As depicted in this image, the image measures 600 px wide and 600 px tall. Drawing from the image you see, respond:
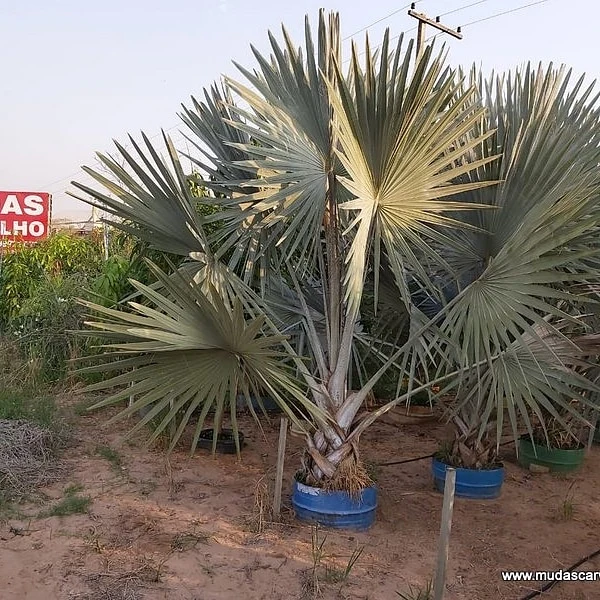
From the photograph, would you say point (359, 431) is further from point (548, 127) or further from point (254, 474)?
point (548, 127)

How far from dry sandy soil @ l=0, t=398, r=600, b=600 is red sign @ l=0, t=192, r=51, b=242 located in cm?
794

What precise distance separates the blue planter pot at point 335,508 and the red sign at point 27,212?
9652 mm

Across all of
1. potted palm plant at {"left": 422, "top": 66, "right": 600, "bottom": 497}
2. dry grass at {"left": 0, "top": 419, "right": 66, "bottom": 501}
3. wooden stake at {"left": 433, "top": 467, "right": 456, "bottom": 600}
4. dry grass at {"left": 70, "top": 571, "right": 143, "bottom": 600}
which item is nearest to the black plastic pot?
dry grass at {"left": 0, "top": 419, "right": 66, "bottom": 501}

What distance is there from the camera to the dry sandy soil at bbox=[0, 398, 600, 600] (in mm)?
3006

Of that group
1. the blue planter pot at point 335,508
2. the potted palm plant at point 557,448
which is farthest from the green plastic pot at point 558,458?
the blue planter pot at point 335,508

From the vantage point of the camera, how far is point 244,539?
347 cm

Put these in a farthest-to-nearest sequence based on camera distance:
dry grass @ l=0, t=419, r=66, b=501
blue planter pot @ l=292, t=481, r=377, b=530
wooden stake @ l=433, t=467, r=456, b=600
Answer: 1. dry grass @ l=0, t=419, r=66, b=501
2. blue planter pot @ l=292, t=481, r=377, b=530
3. wooden stake @ l=433, t=467, r=456, b=600

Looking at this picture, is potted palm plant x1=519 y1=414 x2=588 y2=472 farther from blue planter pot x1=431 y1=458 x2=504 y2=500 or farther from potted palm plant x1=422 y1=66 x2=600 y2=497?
potted palm plant x1=422 y1=66 x2=600 y2=497

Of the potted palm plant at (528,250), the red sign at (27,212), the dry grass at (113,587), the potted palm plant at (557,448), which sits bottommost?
the dry grass at (113,587)

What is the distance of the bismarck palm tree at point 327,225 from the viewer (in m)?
2.89

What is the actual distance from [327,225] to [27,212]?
9.80 meters

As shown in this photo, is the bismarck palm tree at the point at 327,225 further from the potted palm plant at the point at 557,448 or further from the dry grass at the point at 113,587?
the potted palm plant at the point at 557,448

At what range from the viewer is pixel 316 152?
3.54m

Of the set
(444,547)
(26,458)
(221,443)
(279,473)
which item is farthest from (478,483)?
(26,458)
